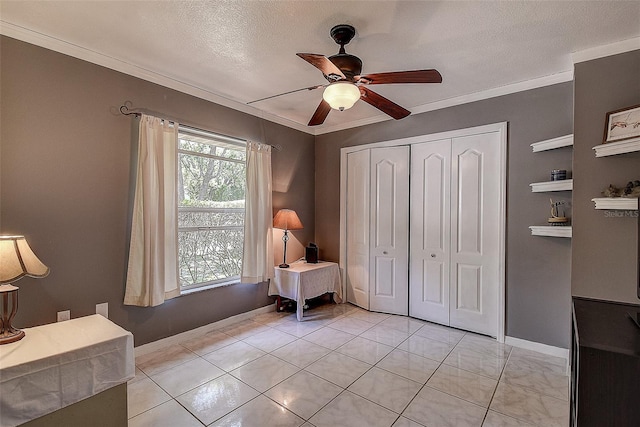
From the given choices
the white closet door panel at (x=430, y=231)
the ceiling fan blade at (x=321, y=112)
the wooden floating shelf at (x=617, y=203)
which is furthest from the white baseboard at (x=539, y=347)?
the ceiling fan blade at (x=321, y=112)

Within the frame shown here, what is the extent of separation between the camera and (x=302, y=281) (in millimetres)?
3570

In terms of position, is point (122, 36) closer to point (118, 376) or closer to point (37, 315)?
point (37, 315)

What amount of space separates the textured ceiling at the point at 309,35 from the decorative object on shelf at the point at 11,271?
1.52 metres

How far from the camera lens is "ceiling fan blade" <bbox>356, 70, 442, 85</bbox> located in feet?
6.03

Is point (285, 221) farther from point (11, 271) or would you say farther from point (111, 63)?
point (11, 271)

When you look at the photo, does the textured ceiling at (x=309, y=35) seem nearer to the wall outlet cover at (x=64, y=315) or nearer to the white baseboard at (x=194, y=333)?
the wall outlet cover at (x=64, y=315)

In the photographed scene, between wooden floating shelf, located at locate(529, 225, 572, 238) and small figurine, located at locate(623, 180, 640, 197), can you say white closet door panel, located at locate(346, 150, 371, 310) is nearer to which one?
wooden floating shelf, located at locate(529, 225, 572, 238)

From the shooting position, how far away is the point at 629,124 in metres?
2.06

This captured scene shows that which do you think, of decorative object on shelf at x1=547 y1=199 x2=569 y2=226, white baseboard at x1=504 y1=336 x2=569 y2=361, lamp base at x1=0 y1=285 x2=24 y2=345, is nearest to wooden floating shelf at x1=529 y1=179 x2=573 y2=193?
decorative object on shelf at x1=547 y1=199 x2=569 y2=226

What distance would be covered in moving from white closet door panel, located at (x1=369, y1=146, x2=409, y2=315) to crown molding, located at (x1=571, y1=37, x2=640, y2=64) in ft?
5.62

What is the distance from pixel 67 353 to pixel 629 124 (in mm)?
3829

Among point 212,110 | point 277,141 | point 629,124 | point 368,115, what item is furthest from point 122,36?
point 629,124

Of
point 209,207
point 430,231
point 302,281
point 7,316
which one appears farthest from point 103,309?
point 430,231

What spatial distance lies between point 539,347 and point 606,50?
101 inches
